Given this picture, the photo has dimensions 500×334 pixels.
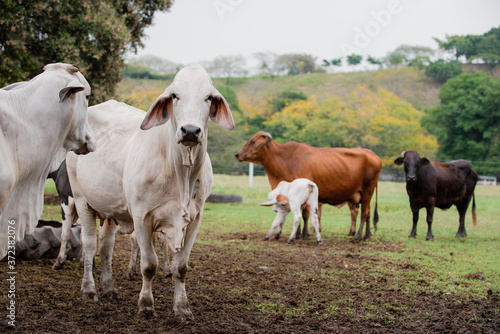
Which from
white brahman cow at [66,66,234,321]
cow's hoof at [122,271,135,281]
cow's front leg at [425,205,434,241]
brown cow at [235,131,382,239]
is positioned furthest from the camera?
brown cow at [235,131,382,239]

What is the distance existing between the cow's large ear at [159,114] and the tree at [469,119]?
44764 millimetres

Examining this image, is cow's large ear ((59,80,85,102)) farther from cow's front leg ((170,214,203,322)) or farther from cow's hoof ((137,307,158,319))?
cow's hoof ((137,307,158,319))

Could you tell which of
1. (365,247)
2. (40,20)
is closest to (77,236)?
(365,247)

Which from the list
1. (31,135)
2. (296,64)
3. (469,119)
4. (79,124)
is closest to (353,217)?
(79,124)

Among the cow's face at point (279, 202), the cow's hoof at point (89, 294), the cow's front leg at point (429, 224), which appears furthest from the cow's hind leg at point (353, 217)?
the cow's hoof at point (89, 294)

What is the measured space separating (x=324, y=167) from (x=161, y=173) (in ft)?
23.6

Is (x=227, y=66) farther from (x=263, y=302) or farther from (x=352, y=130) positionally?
(x=263, y=302)

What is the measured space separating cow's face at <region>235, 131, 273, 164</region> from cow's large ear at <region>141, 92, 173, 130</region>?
6797mm

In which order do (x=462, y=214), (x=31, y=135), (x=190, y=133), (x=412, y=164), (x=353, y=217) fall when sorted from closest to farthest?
(x=31, y=135) → (x=190, y=133) → (x=412, y=164) → (x=353, y=217) → (x=462, y=214)

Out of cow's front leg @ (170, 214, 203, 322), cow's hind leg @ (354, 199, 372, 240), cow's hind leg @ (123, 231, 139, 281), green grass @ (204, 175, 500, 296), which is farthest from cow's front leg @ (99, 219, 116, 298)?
cow's hind leg @ (354, 199, 372, 240)

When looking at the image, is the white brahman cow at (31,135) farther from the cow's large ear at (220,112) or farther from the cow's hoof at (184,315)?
the cow's hoof at (184,315)

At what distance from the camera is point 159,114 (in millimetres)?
4152

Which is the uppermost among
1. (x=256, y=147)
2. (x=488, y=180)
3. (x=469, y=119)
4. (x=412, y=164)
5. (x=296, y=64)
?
(x=296, y=64)

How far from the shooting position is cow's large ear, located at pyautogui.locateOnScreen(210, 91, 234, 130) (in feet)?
13.2
